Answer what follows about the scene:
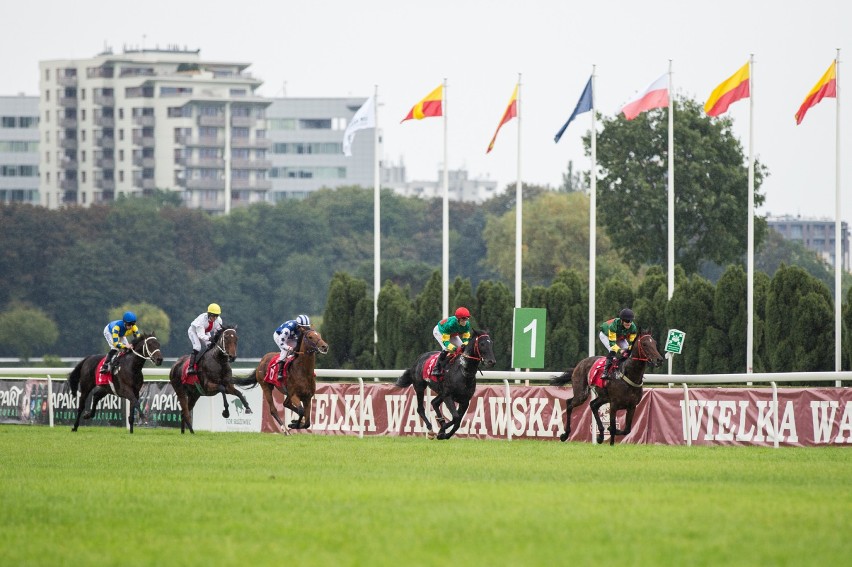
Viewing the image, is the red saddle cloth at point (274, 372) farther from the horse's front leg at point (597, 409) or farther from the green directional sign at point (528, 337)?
the horse's front leg at point (597, 409)

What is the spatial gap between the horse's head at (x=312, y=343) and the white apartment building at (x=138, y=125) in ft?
376

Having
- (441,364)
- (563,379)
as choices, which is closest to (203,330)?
(441,364)

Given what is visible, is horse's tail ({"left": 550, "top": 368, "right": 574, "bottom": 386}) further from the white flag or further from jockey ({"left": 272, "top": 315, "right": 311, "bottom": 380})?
the white flag

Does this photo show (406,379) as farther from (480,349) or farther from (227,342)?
(227,342)

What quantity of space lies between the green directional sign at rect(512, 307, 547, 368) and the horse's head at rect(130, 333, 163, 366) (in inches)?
213

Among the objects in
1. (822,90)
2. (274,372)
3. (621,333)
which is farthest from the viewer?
(822,90)

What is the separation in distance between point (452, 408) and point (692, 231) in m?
36.3

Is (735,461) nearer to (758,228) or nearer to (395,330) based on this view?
(395,330)

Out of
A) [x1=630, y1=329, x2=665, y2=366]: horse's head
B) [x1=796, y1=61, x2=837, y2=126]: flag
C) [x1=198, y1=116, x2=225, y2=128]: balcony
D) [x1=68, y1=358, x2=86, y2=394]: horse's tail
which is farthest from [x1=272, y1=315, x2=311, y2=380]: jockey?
[x1=198, y1=116, x2=225, y2=128]: balcony

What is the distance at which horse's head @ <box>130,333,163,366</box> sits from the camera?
2458 cm

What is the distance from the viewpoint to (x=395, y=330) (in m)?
43.5

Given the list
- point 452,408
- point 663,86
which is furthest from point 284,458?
point 663,86

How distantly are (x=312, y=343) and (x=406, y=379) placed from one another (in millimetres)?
1555

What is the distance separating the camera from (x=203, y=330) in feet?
80.1
